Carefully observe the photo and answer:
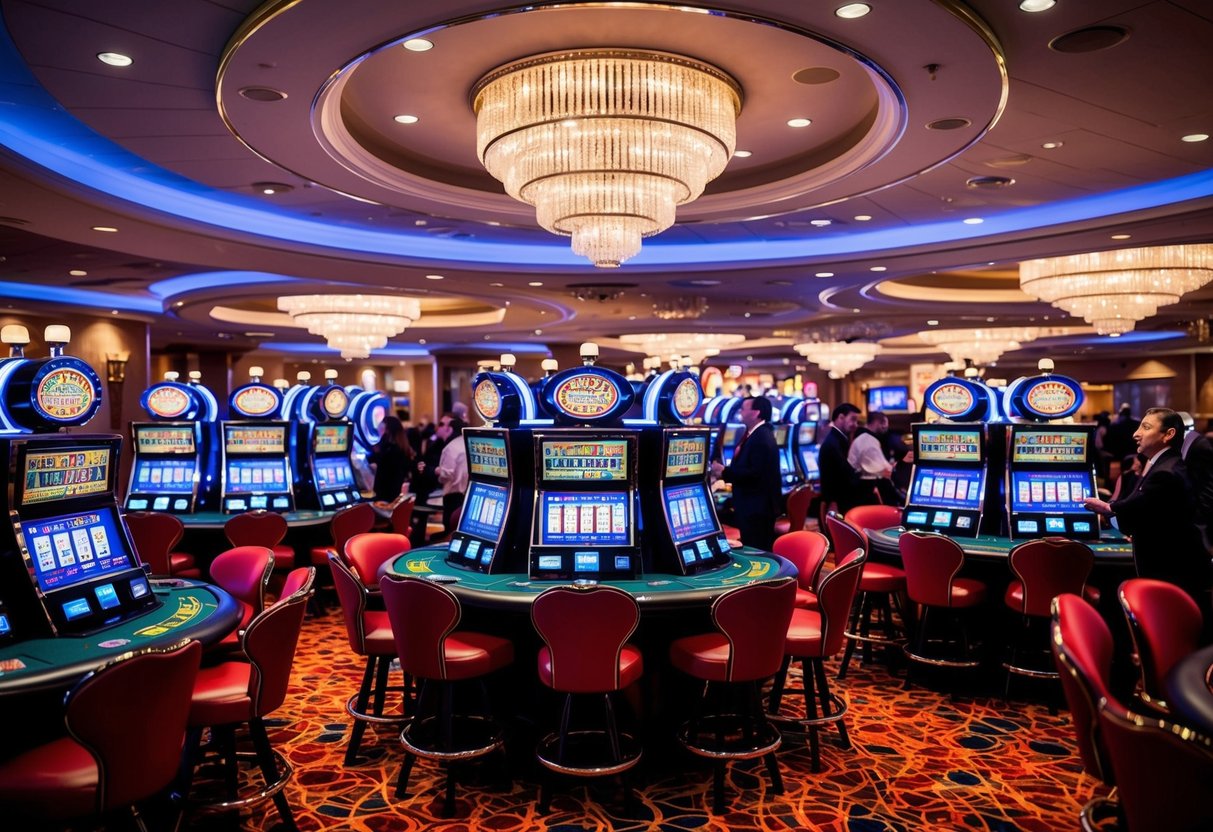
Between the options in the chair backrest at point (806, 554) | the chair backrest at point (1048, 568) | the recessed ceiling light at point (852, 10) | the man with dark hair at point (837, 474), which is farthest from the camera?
the man with dark hair at point (837, 474)

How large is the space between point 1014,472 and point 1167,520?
1.31 metres

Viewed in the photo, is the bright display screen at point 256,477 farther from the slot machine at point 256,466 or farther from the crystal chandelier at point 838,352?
the crystal chandelier at point 838,352

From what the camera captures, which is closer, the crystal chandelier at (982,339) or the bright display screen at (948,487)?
the bright display screen at (948,487)

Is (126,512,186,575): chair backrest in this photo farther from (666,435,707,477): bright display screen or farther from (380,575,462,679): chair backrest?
(666,435,707,477): bright display screen

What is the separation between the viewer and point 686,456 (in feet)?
14.9

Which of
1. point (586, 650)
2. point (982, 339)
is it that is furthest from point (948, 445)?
point (982, 339)

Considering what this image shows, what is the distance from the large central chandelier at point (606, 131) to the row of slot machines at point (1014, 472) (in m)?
2.62

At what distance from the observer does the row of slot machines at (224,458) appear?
292 inches

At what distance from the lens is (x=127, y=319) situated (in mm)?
12547

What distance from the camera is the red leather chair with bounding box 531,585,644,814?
341cm

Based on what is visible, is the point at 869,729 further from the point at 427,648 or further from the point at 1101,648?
the point at 427,648

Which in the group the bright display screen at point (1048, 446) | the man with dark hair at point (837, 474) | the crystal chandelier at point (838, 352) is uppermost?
the crystal chandelier at point (838, 352)

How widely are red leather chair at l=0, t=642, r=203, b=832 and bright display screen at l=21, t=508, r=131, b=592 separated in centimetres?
78

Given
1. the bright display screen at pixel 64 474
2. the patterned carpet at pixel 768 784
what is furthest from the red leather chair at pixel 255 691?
the bright display screen at pixel 64 474
